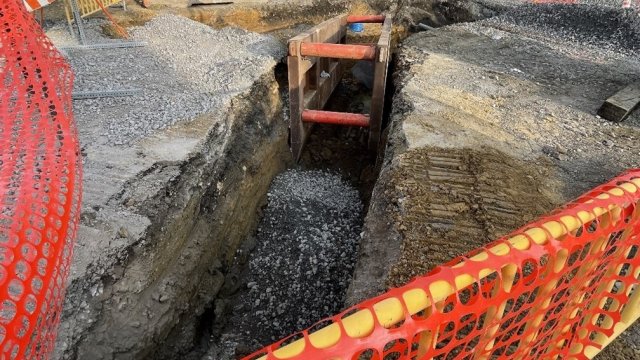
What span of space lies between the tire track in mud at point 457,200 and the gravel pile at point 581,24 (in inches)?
171

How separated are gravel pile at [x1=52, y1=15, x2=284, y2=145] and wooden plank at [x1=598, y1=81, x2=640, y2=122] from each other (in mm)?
4152

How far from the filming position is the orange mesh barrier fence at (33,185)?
2379 millimetres

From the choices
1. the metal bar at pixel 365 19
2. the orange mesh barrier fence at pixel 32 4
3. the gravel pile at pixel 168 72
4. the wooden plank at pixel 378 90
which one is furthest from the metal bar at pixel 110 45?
the metal bar at pixel 365 19

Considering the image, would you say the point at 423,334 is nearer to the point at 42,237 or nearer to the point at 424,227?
the point at 424,227

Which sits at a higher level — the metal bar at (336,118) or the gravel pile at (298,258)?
the metal bar at (336,118)

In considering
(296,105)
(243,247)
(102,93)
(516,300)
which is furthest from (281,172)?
(516,300)

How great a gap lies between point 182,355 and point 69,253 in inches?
58.0

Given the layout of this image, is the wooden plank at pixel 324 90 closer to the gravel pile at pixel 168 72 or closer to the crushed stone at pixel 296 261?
the gravel pile at pixel 168 72

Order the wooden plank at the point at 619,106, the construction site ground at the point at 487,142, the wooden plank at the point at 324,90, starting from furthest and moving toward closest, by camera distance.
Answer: the wooden plank at the point at 324,90 < the wooden plank at the point at 619,106 < the construction site ground at the point at 487,142

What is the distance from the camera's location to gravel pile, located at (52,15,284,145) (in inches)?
185

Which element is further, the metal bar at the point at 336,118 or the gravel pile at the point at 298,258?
the metal bar at the point at 336,118

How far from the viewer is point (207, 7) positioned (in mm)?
8391

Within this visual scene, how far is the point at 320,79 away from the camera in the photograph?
7070mm

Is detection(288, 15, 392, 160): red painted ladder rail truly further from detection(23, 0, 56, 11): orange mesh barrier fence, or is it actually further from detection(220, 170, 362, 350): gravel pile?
detection(23, 0, 56, 11): orange mesh barrier fence
